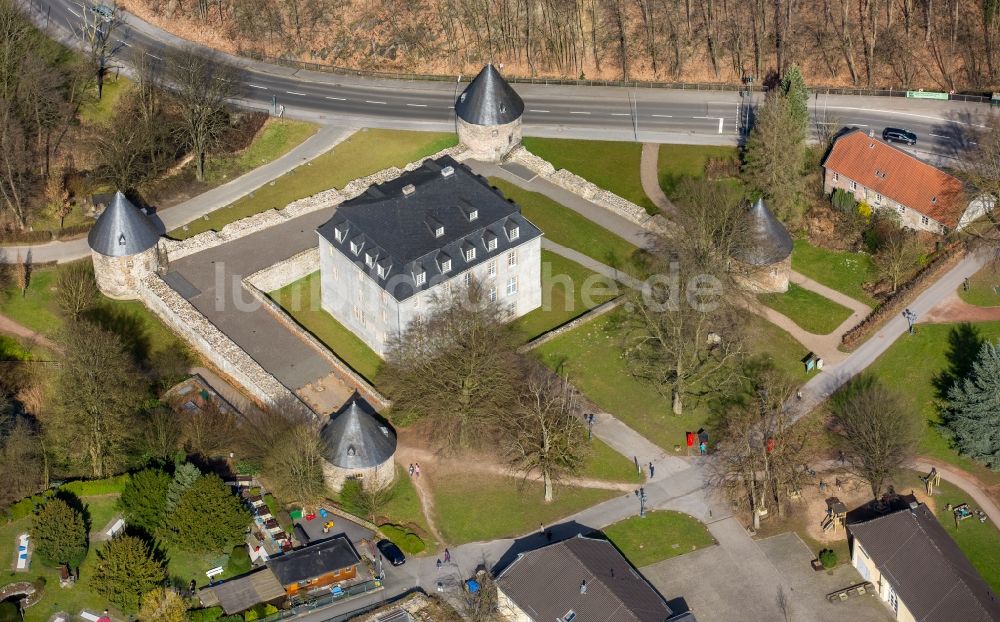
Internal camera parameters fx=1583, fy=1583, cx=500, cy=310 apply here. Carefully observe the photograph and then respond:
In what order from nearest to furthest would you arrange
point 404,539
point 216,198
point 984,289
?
point 404,539
point 984,289
point 216,198

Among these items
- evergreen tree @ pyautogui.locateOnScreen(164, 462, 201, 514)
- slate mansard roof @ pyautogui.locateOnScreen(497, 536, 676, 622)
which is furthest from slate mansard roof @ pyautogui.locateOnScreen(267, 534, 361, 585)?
slate mansard roof @ pyautogui.locateOnScreen(497, 536, 676, 622)

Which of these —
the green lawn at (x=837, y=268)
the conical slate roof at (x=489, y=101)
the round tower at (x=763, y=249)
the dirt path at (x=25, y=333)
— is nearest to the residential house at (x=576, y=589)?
the round tower at (x=763, y=249)

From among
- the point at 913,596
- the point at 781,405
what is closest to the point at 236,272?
the point at 781,405

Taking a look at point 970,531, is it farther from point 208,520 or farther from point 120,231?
point 120,231

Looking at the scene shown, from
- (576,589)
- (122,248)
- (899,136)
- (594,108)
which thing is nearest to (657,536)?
(576,589)

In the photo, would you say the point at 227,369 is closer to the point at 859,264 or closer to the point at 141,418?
the point at 141,418
